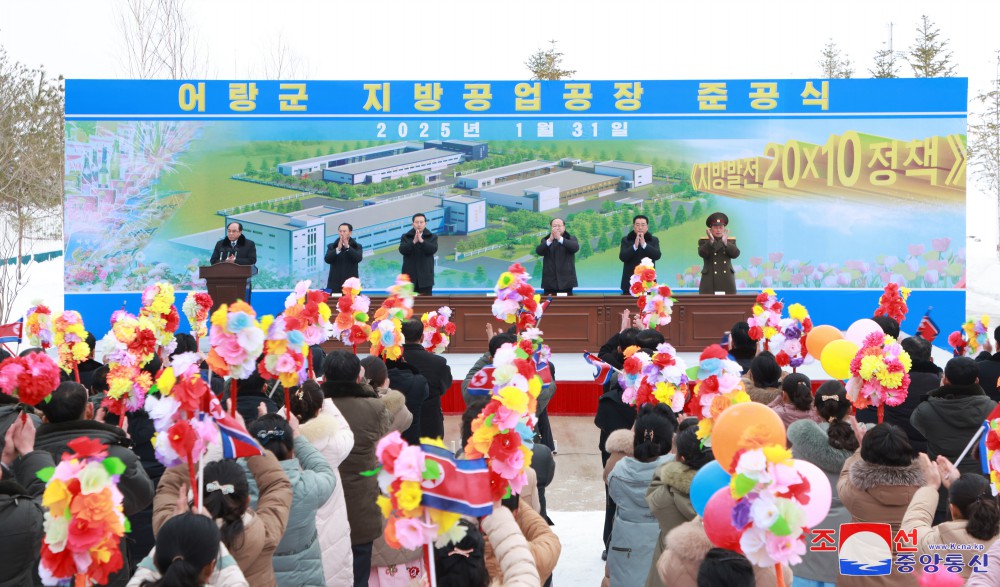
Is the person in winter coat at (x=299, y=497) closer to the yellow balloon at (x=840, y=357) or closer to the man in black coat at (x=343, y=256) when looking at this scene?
the yellow balloon at (x=840, y=357)

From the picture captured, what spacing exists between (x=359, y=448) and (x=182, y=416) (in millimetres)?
1263

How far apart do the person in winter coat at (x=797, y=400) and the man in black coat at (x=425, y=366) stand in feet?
6.42

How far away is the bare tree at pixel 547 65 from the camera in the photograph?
28.1 metres

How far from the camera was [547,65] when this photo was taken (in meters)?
28.3

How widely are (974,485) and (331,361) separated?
2460 mm

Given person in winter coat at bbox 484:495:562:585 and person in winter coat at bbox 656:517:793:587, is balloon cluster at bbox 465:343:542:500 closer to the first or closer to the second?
person in winter coat at bbox 484:495:562:585

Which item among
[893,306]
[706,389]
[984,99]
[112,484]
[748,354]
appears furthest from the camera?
[984,99]

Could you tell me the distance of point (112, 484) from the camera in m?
2.57

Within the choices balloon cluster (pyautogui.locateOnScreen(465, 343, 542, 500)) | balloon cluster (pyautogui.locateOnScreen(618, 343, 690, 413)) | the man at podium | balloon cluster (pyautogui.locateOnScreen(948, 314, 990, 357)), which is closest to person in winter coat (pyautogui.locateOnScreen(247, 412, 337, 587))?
balloon cluster (pyautogui.locateOnScreen(465, 343, 542, 500))

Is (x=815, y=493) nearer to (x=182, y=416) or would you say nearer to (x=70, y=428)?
(x=182, y=416)

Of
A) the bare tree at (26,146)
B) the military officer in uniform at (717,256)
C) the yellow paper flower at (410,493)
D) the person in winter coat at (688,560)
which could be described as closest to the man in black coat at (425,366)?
the person in winter coat at (688,560)

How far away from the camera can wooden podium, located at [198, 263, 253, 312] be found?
10781 millimetres

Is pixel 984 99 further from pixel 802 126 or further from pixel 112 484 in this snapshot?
pixel 112 484

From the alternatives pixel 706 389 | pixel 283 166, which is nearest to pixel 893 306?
pixel 706 389
